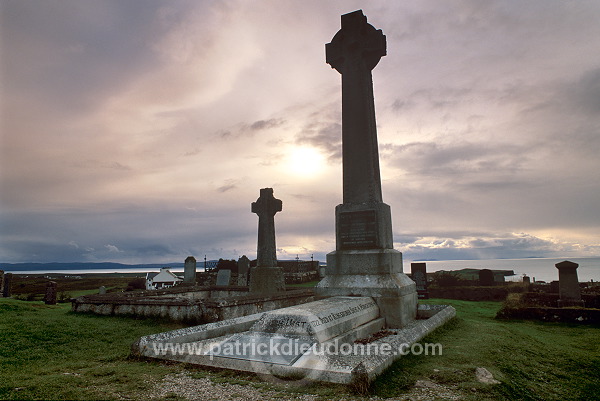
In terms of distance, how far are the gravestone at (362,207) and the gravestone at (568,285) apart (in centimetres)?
815

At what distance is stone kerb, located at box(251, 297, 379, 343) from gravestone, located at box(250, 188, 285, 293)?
838 centimetres

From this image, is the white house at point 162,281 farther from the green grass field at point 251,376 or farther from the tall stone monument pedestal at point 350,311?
the tall stone monument pedestal at point 350,311

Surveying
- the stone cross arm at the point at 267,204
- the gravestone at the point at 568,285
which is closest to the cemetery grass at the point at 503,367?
the gravestone at the point at 568,285

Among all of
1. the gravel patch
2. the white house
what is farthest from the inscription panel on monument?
the white house

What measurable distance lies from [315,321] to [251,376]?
1.42 m

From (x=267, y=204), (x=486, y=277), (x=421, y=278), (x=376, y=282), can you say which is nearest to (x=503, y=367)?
(x=376, y=282)

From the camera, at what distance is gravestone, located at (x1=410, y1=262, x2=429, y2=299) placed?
56.9 feet

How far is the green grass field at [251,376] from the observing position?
12.4ft

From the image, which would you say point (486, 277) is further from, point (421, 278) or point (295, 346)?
point (295, 346)

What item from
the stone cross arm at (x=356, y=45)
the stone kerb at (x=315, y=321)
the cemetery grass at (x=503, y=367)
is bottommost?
the cemetery grass at (x=503, y=367)

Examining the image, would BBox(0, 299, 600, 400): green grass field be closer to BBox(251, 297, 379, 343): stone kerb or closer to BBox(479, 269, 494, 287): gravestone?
BBox(251, 297, 379, 343): stone kerb

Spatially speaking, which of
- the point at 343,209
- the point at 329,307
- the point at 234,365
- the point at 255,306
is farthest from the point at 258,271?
the point at 234,365

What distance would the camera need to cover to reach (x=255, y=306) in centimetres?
946

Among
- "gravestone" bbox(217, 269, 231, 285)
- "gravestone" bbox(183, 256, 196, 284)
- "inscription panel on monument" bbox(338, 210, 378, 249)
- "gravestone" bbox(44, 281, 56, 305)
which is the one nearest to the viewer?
"inscription panel on monument" bbox(338, 210, 378, 249)
